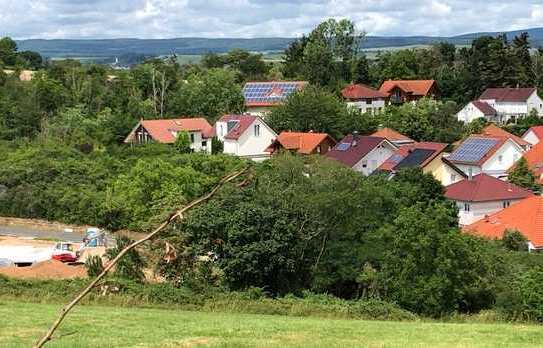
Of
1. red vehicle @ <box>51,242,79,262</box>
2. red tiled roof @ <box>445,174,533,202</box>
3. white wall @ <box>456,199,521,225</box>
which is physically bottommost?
red vehicle @ <box>51,242,79,262</box>

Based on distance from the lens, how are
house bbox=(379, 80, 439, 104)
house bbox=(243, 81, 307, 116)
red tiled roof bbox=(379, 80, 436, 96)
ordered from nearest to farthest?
house bbox=(243, 81, 307, 116), house bbox=(379, 80, 439, 104), red tiled roof bbox=(379, 80, 436, 96)

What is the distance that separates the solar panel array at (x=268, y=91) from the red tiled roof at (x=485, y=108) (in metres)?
14.6

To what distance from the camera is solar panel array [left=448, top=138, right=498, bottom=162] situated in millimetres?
41875

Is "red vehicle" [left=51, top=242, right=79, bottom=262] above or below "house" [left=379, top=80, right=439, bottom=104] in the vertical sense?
below

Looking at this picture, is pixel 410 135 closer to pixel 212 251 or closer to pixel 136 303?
pixel 212 251

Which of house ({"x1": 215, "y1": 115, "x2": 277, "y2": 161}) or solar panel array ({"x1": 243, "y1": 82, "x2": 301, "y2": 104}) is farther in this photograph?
solar panel array ({"x1": 243, "y1": 82, "x2": 301, "y2": 104})

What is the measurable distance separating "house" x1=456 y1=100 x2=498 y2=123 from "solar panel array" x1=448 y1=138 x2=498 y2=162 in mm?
16473

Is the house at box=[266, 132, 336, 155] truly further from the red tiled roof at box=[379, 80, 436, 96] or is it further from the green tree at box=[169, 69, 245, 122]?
the red tiled roof at box=[379, 80, 436, 96]

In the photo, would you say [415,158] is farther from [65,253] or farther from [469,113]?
[469,113]

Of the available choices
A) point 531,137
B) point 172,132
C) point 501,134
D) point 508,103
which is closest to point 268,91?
point 172,132

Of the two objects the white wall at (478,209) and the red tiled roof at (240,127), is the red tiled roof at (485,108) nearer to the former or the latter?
the red tiled roof at (240,127)

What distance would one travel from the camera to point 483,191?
116 ft

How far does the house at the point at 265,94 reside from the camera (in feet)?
204

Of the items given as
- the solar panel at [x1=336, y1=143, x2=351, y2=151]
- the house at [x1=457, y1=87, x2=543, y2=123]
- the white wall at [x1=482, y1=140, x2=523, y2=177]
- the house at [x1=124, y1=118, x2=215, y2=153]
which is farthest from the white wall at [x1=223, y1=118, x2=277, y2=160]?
the house at [x1=457, y1=87, x2=543, y2=123]
